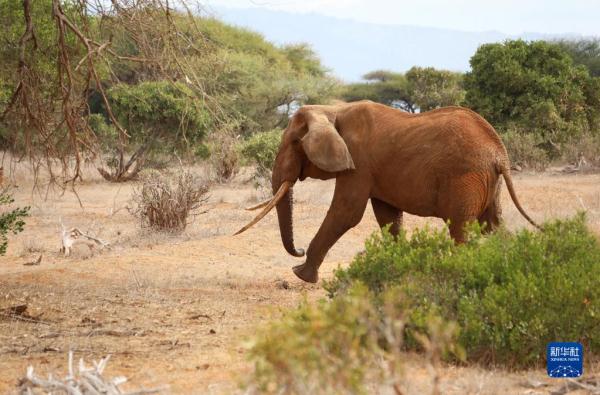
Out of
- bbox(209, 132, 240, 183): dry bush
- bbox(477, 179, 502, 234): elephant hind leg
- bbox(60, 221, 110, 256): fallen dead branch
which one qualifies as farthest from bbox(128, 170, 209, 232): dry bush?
bbox(209, 132, 240, 183): dry bush

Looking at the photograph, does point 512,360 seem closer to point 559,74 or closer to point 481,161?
point 481,161

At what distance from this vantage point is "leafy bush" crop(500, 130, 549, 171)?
65.3ft

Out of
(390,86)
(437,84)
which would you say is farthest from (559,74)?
(390,86)

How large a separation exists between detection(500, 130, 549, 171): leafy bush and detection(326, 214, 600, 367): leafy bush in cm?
1373

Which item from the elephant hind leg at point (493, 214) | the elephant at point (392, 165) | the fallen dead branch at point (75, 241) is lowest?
the fallen dead branch at point (75, 241)

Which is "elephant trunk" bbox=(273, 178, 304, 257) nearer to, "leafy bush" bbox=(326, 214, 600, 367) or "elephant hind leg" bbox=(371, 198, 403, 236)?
"elephant hind leg" bbox=(371, 198, 403, 236)

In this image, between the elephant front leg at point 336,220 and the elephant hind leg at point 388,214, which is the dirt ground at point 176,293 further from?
the elephant hind leg at point 388,214

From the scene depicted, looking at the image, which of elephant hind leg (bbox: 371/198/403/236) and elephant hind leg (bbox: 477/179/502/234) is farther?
elephant hind leg (bbox: 371/198/403/236)

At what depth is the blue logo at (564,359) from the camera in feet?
16.0

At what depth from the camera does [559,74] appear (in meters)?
20.8

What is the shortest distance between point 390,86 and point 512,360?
128ft

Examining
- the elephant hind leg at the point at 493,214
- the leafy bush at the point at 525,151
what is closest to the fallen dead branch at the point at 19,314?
the elephant hind leg at the point at 493,214

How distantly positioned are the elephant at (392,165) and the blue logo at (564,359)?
8.08 feet

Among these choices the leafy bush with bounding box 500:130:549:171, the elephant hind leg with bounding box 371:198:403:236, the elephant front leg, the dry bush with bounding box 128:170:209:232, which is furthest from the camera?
the leafy bush with bounding box 500:130:549:171
